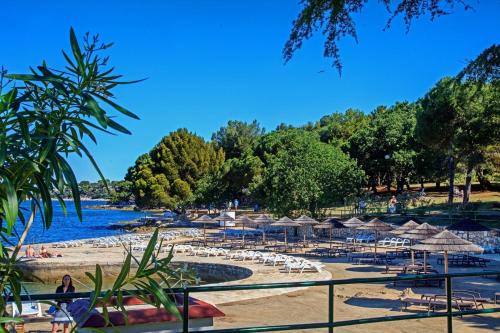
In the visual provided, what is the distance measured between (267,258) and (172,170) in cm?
4985

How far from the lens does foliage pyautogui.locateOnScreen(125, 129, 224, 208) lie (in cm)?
6962

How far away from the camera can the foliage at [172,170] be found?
69625mm

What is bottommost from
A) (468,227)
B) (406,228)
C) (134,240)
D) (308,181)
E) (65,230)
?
(65,230)

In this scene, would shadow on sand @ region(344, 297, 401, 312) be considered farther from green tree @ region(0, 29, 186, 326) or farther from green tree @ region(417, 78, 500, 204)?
green tree @ region(417, 78, 500, 204)

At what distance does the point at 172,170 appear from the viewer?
72062 mm

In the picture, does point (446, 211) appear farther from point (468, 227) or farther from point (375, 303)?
point (375, 303)

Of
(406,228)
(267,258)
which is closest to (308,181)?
(267,258)

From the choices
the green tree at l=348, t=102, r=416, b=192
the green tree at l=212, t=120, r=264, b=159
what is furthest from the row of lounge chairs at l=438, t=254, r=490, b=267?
the green tree at l=212, t=120, r=264, b=159

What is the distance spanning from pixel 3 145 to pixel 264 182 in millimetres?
40209

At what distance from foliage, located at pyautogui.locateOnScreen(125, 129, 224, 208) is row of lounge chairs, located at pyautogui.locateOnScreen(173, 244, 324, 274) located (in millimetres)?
40055

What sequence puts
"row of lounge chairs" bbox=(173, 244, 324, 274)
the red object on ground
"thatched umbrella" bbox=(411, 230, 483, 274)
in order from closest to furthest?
1. the red object on ground
2. "thatched umbrella" bbox=(411, 230, 483, 274)
3. "row of lounge chairs" bbox=(173, 244, 324, 274)

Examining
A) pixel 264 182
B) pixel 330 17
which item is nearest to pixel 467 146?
pixel 264 182

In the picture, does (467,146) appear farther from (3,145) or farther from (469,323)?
(3,145)

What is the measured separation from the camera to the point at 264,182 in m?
42.6
